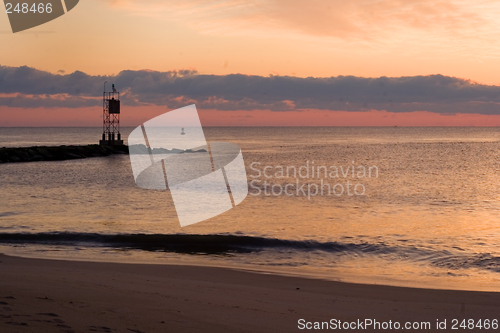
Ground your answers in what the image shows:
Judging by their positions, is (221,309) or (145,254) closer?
(221,309)

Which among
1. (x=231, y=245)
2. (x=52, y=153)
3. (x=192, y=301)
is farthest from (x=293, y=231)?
(x=52, y=153)

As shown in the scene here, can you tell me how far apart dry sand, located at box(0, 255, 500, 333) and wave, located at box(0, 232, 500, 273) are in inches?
136

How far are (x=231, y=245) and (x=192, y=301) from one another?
21.9ft

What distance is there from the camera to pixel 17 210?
819 inches

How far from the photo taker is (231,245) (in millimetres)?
14758

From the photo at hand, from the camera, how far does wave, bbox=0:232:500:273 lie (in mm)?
12984

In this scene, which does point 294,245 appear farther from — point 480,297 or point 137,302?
point 137,302

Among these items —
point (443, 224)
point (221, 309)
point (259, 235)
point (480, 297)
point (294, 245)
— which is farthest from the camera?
point (443, 224)

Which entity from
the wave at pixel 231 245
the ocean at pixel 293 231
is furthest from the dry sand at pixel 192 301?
the wave at pixel 231 245

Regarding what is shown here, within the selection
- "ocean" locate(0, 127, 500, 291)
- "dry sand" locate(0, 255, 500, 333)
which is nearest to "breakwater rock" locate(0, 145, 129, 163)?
"ocean" locate(0, 127, 500, 291)

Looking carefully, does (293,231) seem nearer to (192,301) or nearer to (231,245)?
(231,245)

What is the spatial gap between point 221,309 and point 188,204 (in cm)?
1692

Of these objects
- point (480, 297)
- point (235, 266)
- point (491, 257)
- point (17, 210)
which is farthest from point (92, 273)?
point (17, 210)

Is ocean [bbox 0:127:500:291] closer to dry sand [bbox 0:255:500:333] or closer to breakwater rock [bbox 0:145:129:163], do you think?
dry sand [bbox 0:255:500:333]
